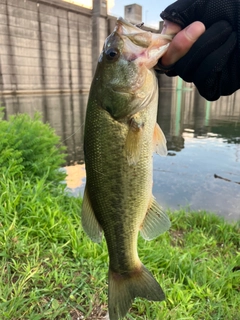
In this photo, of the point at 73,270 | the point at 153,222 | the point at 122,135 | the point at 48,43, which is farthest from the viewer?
the point at 48,43

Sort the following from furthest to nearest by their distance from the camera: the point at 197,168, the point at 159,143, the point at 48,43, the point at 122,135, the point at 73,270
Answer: the point at 48,43
the point at 197,168
the point at 73,270
the point at 159,143
the point at 122,135

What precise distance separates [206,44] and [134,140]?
1.98ft

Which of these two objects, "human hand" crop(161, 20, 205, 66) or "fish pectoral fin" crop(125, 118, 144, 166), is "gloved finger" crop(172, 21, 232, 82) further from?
"fish pectoral fin" crop(125, 118, 144, 166)

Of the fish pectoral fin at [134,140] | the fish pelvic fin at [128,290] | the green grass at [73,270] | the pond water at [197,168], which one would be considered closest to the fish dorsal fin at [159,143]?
the fish pectoral fin at [134,140]

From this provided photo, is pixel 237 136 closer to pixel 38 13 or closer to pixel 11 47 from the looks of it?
pixel 11 47

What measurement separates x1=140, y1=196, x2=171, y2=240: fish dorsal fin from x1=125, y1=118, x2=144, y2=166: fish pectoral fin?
1.26 ft

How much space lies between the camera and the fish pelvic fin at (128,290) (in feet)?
5.88

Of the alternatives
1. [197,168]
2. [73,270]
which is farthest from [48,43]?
[73,270]

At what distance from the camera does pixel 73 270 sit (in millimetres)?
2785

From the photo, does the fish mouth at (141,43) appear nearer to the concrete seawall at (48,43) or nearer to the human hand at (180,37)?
the human hand at (180,37)

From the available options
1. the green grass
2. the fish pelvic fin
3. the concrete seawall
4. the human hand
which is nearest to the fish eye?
the human hand

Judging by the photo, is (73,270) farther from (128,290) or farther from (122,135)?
(122,135)

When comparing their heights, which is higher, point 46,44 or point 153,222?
point 46,44

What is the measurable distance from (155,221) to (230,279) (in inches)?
71.8
